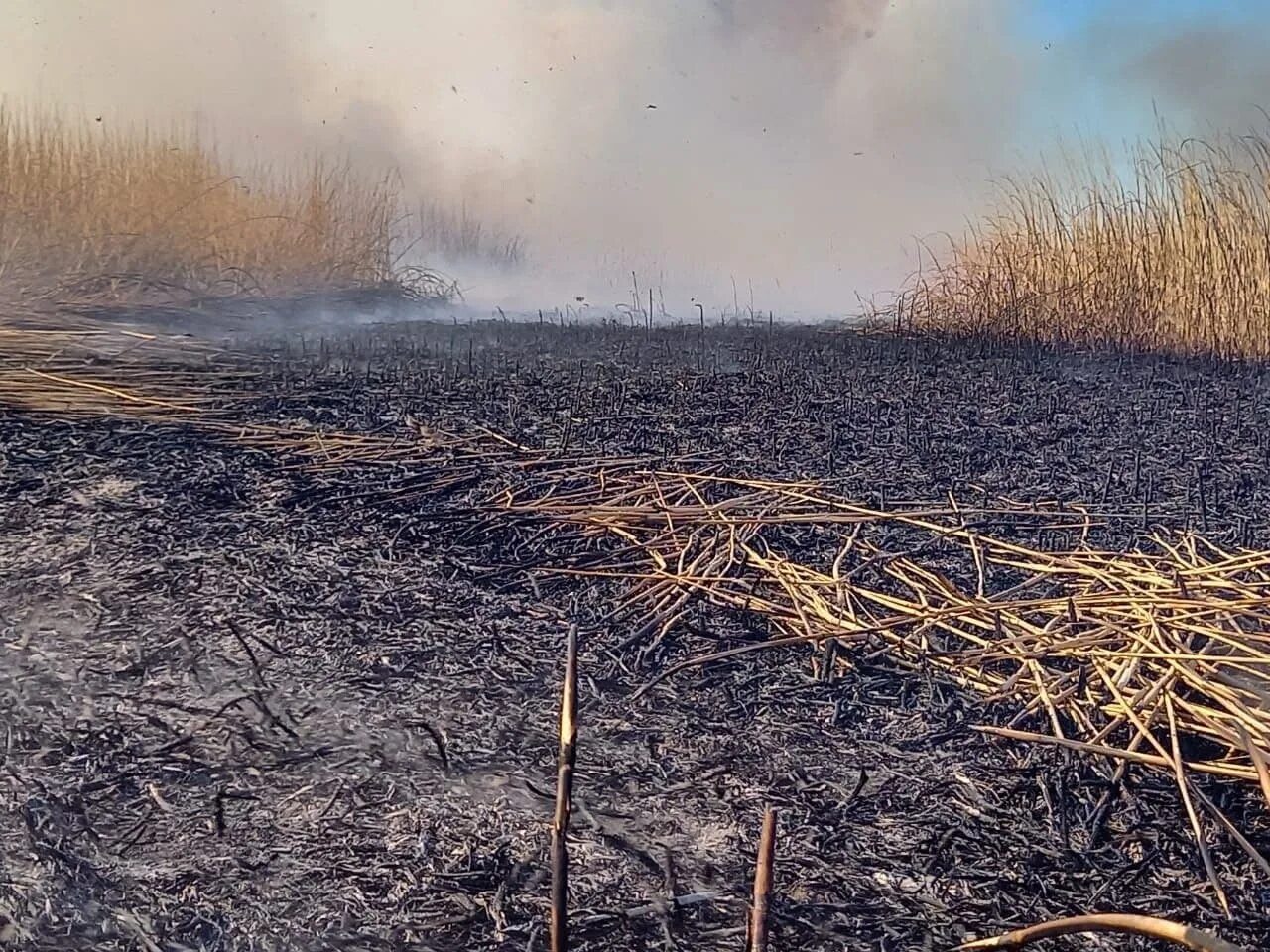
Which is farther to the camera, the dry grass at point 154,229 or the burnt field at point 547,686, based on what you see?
the dry grass at point 154,229

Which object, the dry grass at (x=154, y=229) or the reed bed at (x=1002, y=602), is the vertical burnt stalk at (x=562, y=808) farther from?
the dry grass at (x=154, y=229)

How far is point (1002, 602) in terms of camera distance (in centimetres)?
183

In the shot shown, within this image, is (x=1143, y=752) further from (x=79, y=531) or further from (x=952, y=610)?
(x=79, y=531)

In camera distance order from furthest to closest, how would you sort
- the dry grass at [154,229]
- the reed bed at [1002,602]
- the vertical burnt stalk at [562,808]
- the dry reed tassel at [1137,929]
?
the dry grass at [154,229] < the reed bed at [1002,602] < the vertical burnt stalk at [562,808] < the dry reed tassel at [1137,929]

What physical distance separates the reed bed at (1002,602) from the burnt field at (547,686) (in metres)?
0.01

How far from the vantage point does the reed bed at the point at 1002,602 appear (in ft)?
4.79

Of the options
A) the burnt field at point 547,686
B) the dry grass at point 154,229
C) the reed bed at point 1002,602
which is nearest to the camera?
the burnt field at point 547,686

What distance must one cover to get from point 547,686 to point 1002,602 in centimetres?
83

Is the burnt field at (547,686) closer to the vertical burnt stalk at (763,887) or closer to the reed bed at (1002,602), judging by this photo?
the reed bed at (1002,602)

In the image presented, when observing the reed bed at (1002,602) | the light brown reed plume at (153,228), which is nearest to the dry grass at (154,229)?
the light brown reed plume at (153,228)

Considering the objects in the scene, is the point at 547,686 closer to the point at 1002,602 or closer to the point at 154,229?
the point at 1002,602

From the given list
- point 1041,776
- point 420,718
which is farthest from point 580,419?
point 1041,776

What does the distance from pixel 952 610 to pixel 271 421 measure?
6.35 ft

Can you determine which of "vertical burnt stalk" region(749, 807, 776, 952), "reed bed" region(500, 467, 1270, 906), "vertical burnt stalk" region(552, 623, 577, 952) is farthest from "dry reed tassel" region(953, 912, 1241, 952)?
"reed bed" region(500, 467, 1270, 906)
